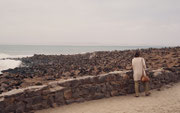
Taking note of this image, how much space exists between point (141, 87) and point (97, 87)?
2177mm

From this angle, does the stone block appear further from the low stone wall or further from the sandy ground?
the sandy ground

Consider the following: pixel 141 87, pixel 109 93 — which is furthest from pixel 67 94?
pixel 141 87

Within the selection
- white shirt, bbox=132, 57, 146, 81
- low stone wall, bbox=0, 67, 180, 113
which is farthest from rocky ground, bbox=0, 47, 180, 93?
white shirt, bbox=132, 57, 146, 81

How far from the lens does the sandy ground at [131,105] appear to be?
241 inches

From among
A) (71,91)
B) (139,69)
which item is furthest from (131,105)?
(71,91)

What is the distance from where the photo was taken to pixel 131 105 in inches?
258

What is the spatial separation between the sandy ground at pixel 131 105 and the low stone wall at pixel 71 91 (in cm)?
26

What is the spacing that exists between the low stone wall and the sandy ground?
26 cm

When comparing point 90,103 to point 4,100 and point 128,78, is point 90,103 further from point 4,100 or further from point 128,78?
point 4,100

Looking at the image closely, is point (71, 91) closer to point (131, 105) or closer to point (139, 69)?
point (131, 105)

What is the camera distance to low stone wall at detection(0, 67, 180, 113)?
5.96 meters

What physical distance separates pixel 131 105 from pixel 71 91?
225cm

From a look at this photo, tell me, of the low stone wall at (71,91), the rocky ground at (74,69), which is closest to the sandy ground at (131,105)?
the low stone wall at (71,91)

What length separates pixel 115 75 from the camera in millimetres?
7750
